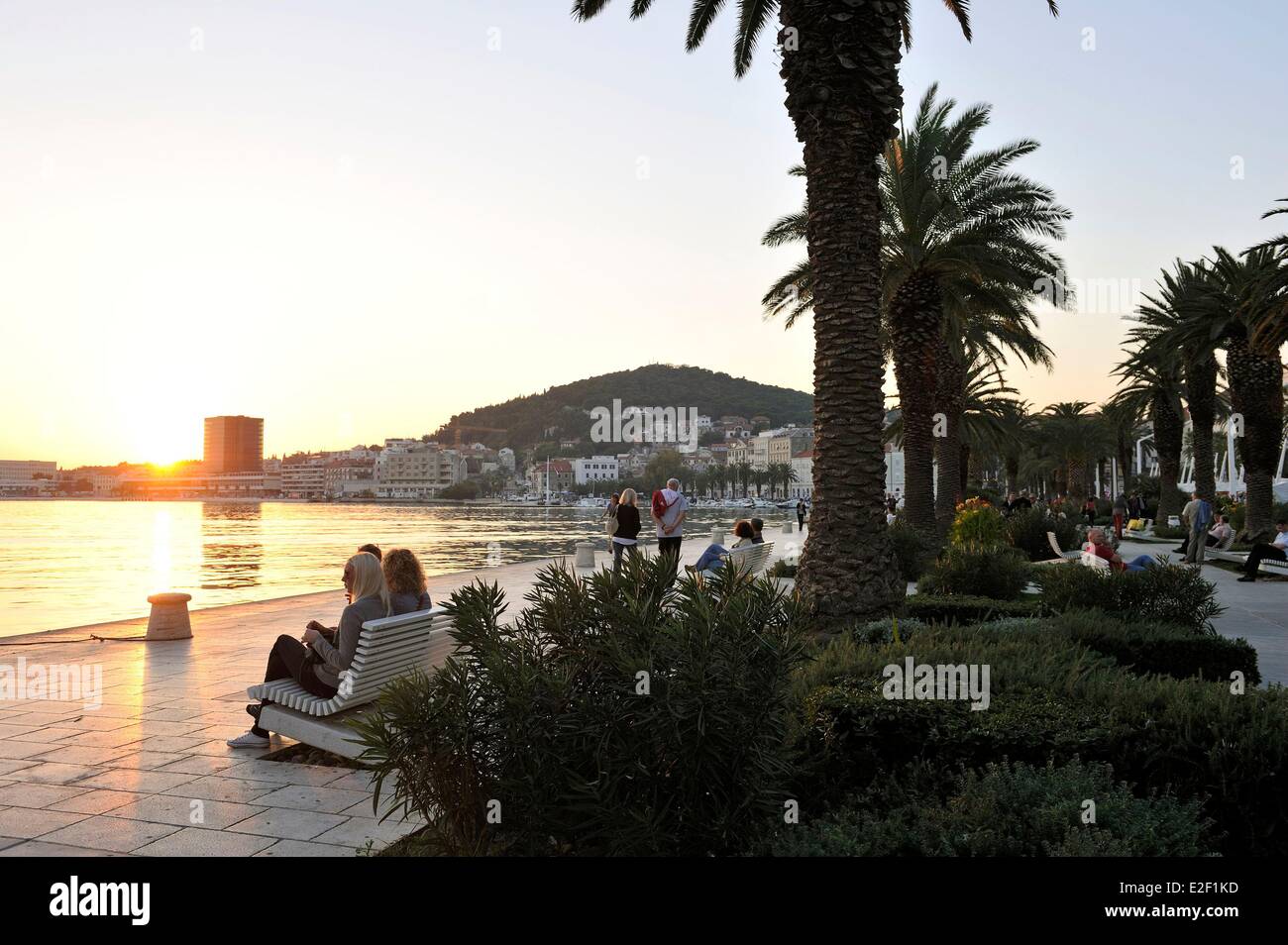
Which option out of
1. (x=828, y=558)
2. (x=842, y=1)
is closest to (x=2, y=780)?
(x=828, y=558)

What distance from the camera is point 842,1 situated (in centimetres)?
957

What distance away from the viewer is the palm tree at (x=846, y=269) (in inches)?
372

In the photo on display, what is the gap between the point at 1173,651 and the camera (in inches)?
284

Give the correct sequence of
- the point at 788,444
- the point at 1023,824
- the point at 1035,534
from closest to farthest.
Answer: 1. the point at 1023,824
2. the point at 1035,534
3. the point at 788,444

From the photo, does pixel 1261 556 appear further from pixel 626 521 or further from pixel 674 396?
pixel 674 396

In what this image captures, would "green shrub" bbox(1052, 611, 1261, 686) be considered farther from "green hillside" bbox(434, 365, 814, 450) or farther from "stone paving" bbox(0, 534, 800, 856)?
"green hillside" bbox(434, 365, 814, 450)

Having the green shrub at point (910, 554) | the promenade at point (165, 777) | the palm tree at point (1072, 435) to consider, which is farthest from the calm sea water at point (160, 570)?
the palm tree at point (1072, 435)

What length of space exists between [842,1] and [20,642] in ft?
37.7

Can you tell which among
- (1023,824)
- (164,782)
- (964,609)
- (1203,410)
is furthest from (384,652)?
(1203,410)

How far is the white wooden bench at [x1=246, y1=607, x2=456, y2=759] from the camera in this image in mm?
5758

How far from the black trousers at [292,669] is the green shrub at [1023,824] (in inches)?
139

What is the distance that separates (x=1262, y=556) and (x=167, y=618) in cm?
1787

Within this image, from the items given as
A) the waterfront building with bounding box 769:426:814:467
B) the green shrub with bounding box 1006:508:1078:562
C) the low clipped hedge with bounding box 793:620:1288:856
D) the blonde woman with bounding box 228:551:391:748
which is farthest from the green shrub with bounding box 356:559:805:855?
the waterfront building with bounding box 769:426:814:467
